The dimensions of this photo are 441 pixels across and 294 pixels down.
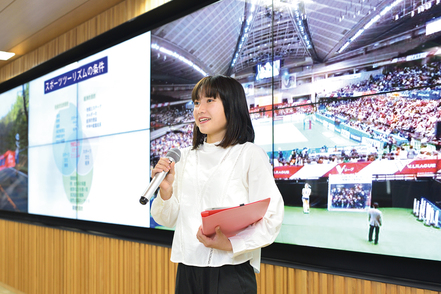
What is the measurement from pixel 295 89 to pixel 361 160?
601 mm

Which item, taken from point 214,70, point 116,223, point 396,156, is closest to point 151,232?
point 116,223

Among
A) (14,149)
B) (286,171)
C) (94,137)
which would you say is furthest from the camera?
(14,149)

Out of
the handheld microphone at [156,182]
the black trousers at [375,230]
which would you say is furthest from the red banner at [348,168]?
the handheld microphone at [156,182]

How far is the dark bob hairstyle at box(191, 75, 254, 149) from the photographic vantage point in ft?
4.96

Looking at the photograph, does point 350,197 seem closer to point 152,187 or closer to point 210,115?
point 210,115

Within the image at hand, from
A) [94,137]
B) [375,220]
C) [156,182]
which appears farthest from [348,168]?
[94,137]

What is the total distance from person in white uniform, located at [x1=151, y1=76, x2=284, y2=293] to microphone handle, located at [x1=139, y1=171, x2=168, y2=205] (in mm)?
29

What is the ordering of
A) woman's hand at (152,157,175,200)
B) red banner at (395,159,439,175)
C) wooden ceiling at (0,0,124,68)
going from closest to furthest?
woman's hand at (152,157,175,200), red banner at (395,159,439,175), wooden ceiling at (0,0,124,68)

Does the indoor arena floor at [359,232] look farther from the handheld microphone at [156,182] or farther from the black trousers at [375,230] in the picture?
the handheld microphone at [156,182]

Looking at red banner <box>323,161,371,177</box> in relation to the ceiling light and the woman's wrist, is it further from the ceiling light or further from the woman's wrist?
the ceiling light

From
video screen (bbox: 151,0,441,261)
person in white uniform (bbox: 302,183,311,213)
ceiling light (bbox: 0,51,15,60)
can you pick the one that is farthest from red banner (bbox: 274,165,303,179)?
ceiling light (bbox: 0,51,15,60)

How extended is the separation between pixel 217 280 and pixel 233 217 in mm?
304

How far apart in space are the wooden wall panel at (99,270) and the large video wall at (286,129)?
0.20 meters

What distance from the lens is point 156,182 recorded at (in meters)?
1.39
